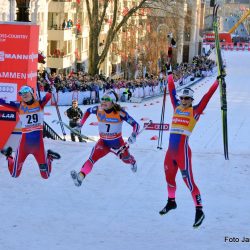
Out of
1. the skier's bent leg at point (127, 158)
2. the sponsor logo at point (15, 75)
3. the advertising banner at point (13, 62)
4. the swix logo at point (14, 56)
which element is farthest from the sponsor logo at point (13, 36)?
the skier's bent leg at point (127, 158)

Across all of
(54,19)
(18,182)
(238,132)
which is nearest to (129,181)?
(18,182)

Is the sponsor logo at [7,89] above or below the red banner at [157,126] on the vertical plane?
above

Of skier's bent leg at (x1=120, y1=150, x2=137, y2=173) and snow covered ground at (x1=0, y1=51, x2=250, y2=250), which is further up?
skier's bent leg at (x1=120, y1=150, x2=137, y2=173)

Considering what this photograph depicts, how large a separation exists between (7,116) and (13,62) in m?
1.22

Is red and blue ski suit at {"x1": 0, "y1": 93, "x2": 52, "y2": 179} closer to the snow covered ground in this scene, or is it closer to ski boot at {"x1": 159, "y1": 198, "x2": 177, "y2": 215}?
the snow covered ground

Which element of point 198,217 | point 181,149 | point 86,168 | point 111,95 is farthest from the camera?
point 111,95

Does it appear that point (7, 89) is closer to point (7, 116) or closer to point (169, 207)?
point (7, 116)

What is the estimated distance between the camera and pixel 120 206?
1017 cm

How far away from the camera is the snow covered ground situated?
338 inches

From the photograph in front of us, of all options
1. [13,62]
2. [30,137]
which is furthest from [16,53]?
[30,137]

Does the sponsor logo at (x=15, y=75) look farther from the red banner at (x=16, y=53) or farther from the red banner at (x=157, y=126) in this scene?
the red banner at (x=157, y=126)

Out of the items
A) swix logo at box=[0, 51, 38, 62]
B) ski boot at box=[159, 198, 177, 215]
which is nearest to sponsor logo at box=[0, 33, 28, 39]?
swix logo at box=[0, 51, 38, 62]

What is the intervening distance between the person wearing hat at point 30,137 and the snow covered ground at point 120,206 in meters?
0.44

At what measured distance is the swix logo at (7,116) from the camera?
1393cm
